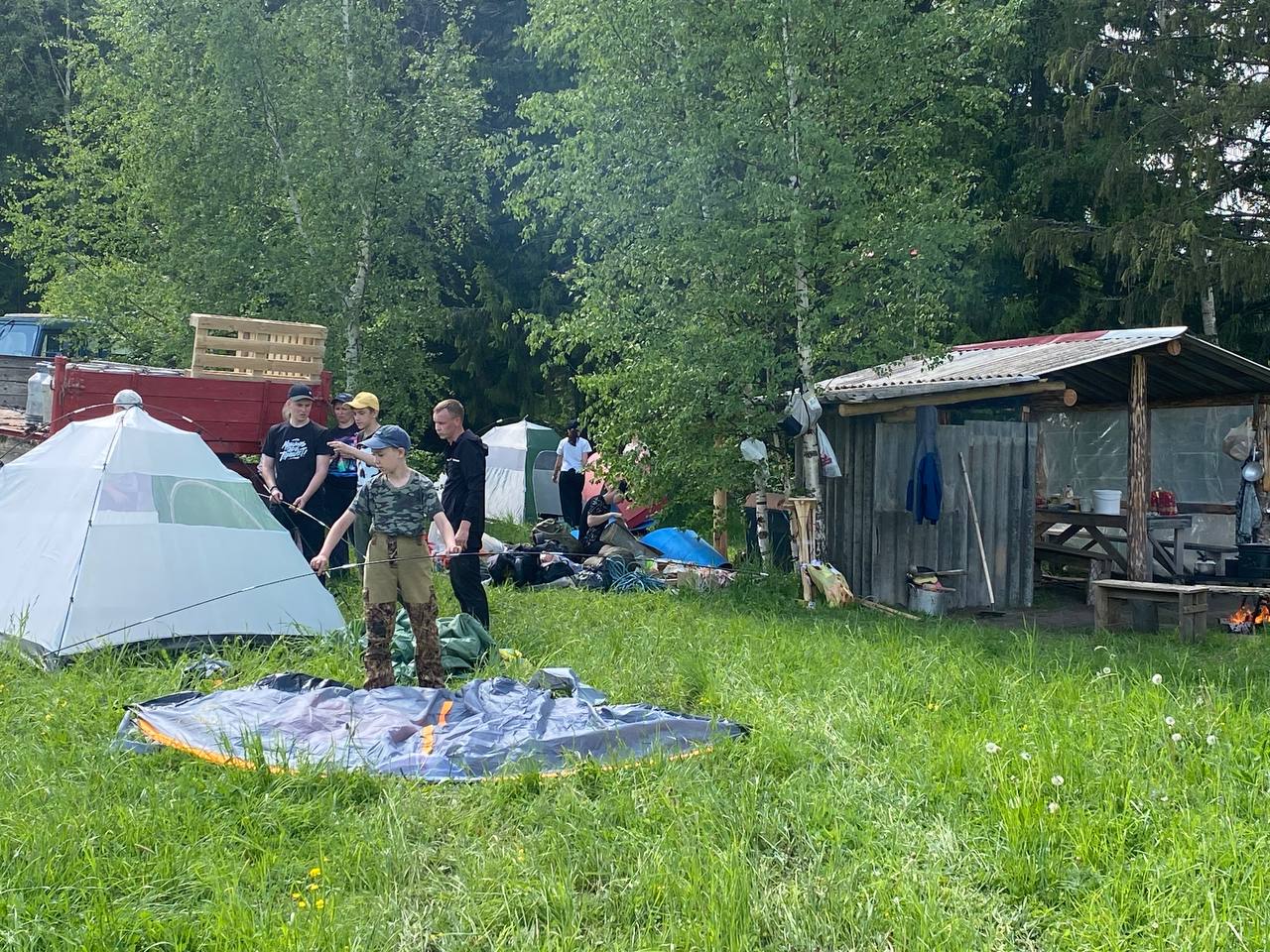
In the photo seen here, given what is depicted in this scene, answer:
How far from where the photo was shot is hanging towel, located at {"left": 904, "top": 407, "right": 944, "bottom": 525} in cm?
977

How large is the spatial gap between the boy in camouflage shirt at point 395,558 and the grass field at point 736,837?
4.40 ft

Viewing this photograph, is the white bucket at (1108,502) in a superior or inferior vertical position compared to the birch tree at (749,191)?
inferior

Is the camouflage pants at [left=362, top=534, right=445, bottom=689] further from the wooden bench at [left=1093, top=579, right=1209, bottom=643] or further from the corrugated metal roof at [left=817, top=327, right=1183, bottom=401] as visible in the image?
the wooden bench at [left=1093, top=579, right=1209, bottom=643]

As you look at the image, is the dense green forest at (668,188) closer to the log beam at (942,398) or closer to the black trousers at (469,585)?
the log beam at (942,398)

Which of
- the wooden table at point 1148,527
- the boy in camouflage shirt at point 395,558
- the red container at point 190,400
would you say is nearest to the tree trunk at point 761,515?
the wooden table at point 1148,527

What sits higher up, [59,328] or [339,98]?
[339,98]

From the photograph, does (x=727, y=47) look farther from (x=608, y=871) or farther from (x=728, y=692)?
(x=608, y=871)

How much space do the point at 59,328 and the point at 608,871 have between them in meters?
14.5

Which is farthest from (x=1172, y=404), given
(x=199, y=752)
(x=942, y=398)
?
(x=199, y=752)

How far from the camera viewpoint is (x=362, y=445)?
21.7 ft

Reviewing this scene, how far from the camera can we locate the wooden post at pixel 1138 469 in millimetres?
10266

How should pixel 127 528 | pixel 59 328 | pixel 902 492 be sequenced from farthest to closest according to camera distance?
1. pixel 59 328
2. pixel 902 492
3. pixel 127 528

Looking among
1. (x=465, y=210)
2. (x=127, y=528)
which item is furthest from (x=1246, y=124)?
(x=127, y=528)

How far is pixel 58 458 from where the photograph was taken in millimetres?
7355
